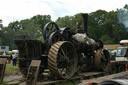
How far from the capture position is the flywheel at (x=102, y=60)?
43.3 feet

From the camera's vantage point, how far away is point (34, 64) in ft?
29.5

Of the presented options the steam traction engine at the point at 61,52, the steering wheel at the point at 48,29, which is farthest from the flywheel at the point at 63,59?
the steering wheel at the point at 48,29

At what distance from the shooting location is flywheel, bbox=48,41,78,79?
960cm

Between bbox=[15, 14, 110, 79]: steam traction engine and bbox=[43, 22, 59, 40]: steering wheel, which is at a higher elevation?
bbox=[43, 22, 59, 40]: steering wheel

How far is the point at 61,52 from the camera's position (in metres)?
10.4

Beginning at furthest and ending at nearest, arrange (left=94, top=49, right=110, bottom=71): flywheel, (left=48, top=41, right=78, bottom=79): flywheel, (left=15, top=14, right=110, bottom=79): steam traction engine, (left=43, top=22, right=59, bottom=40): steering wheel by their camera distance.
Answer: (left=94, top=49, right=110, bottom=71): flywheel → (left=43, top=22, right=59, bottom=40): steering wheel → (left=15, top=14, right=110, bottom=79): steam traction engine → (left=48, top=41, right=78, bottom=79): flywheel

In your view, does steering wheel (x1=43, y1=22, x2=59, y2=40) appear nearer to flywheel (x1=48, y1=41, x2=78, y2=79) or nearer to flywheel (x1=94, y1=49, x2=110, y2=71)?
flywheel (x1=48, y1=41, x2=78, y2=79)

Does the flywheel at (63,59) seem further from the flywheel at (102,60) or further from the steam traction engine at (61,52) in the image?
the flywheel at (102,60)

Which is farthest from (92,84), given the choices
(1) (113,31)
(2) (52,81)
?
(1) (113,31)

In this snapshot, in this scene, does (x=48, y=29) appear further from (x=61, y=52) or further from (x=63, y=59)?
(x=63, y=59)

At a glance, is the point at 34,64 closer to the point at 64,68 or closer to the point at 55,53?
the point at 55,53

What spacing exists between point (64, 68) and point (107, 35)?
56.8 m

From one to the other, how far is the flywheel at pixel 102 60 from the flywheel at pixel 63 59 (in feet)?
7.90

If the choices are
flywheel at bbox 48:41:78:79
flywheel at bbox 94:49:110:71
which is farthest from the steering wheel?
flywheel at bbox 94:49:110:71
